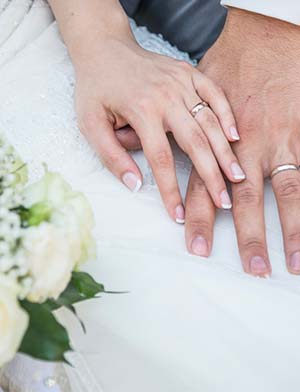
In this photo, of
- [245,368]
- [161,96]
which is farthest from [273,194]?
[245,368]

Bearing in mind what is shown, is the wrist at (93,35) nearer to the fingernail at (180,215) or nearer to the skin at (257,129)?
the skin at (257,129)

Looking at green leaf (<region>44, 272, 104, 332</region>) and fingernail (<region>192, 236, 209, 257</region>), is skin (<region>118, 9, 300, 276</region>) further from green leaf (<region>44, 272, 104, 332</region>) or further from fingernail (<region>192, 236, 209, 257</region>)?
green leaf (<region>44, 272, 104, 332</region>)

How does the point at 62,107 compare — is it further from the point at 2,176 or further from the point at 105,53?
the point at 2,176

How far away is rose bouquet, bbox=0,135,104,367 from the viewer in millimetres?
596

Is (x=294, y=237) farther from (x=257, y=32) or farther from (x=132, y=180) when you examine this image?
(x=257, y=32)

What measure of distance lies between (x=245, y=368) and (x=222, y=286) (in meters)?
0.11

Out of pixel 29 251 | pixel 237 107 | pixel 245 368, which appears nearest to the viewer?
pixel 29 251

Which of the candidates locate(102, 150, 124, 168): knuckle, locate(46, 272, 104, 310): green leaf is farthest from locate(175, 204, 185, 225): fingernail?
locate(46, 272, 104, 310): green leaf

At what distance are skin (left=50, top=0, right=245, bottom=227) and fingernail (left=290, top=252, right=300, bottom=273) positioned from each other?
13cm

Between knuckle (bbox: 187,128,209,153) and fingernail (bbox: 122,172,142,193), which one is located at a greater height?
knuckle (bbox: 187,128,209,153)

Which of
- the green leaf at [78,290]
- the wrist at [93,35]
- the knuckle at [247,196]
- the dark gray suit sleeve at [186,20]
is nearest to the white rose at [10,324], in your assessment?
the green leaf at [78,290]

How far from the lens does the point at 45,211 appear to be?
0.65 meters

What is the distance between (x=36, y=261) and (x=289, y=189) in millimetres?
509

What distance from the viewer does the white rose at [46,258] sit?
2.02 feet
